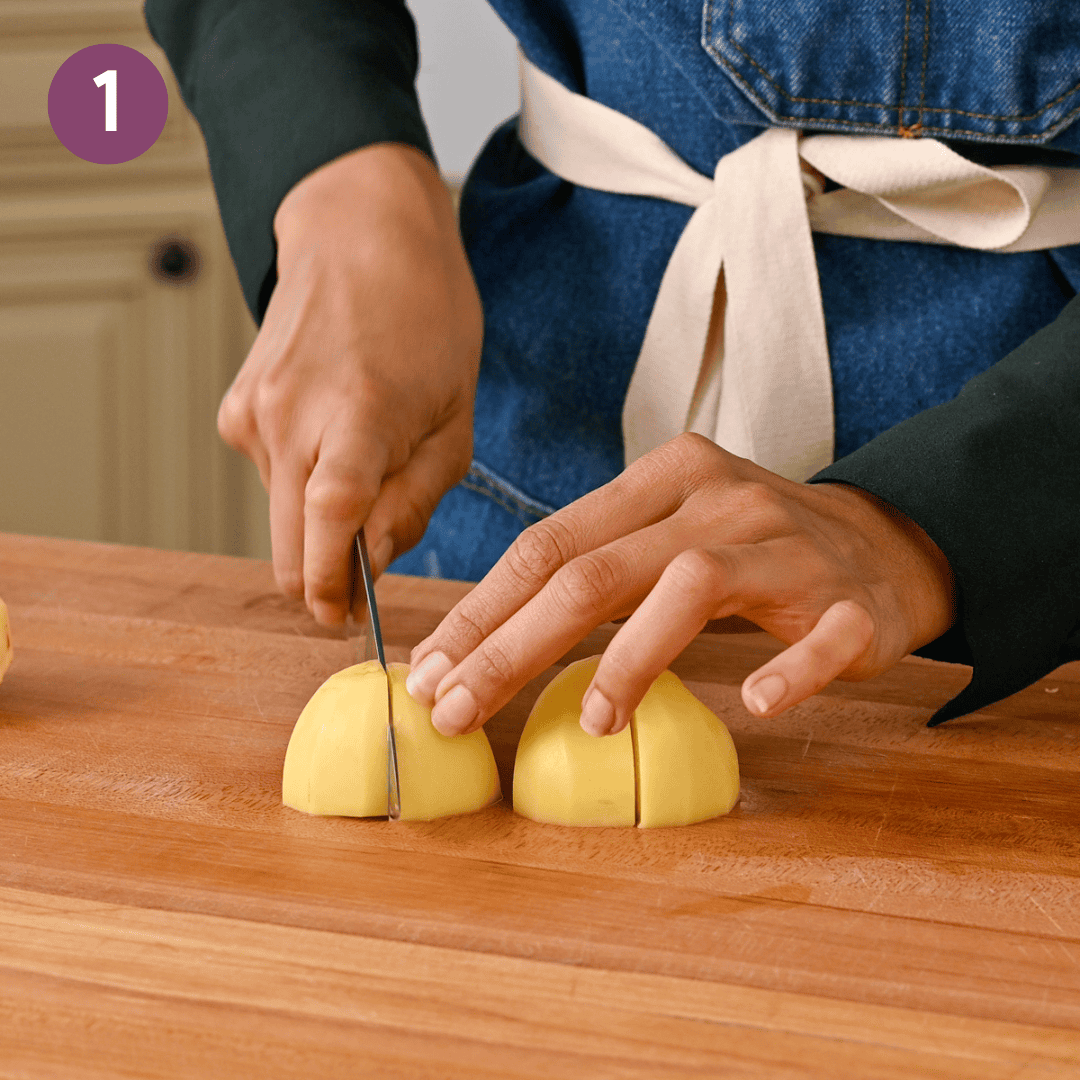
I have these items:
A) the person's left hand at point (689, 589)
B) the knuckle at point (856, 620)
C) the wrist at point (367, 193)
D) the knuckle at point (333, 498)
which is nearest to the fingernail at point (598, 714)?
the person's left hand at point (689, 589)

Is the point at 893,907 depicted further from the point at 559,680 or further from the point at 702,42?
the point at 702,42

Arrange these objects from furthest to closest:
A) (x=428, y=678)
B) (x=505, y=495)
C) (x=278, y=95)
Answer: (x=505, y=495) → (x=278, y=95) → (x=428, y=678)

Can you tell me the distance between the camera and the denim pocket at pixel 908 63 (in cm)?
90

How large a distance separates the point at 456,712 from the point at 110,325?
6.78 ft

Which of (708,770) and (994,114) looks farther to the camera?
(994,114)

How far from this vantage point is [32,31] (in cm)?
236

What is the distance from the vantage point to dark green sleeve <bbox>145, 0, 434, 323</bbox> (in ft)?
3.33

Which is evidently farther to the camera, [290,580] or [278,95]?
[278,95]

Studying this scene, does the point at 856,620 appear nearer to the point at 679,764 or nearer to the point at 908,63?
the point at 679,764

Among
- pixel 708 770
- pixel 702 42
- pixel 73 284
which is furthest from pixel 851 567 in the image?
pixel 73 284

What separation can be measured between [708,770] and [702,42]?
1.91ft

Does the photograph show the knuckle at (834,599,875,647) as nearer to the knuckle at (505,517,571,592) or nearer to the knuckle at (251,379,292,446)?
the knuckle at (505,517,571,592)

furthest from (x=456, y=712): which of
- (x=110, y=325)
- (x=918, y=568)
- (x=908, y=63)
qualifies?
(x=110, y=325)

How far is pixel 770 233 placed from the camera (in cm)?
97
